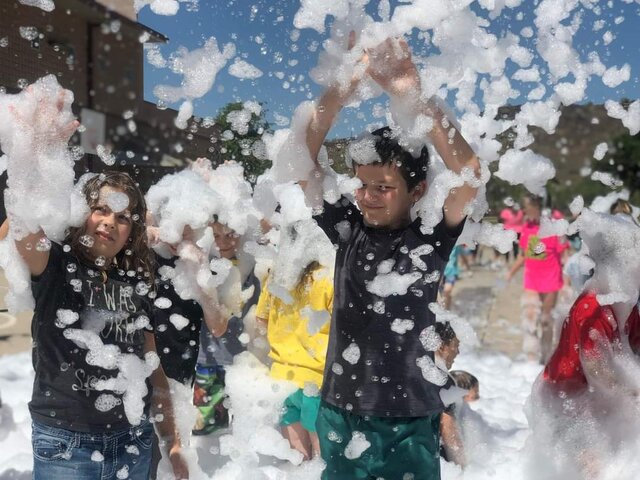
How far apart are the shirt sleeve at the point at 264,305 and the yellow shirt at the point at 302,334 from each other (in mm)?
101

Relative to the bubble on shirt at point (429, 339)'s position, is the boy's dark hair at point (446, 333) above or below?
below

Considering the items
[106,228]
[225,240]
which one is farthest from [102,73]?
[106,228]

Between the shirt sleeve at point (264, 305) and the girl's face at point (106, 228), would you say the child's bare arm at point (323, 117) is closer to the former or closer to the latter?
the girl's face at point (106, 228)

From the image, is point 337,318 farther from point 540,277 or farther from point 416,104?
point 540,277

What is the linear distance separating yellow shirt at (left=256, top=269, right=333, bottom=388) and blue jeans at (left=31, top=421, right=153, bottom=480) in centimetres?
84

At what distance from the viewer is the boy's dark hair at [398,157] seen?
1713mm

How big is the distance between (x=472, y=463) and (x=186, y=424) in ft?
3.96

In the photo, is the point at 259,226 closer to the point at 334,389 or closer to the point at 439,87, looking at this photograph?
the point at 334,389

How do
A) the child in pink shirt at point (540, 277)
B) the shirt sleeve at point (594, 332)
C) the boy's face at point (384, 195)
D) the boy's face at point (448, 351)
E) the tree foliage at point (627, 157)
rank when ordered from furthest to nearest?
the tree foliage at point (627, 157)
the child in pink shirt at point (540, 277)
the boy's face at point (448, 351)
the shirt sleeve at point (594, 332)
the boy's face at point (384, 195)

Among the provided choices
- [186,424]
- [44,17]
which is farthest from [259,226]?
[44,17]

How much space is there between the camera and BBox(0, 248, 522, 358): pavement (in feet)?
14.3

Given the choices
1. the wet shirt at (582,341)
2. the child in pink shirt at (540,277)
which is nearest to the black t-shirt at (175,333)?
the wet shirt at (582,341)

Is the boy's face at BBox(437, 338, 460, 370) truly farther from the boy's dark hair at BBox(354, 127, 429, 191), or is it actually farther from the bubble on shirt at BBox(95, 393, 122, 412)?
the bubble on shirt at BBox(95, 393, 122, 412)

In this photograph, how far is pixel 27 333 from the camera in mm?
4465
